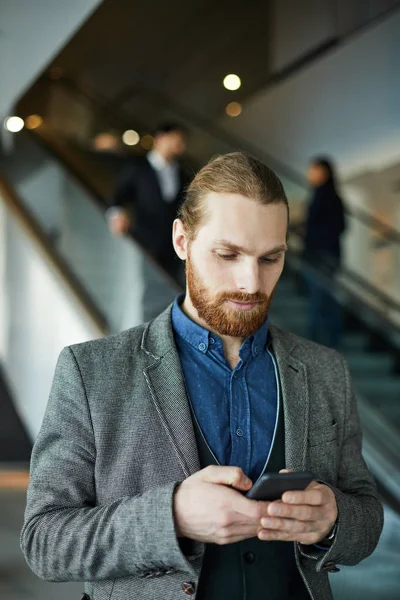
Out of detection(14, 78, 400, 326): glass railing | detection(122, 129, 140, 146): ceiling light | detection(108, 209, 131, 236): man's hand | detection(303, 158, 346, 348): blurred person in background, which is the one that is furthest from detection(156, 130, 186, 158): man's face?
detection(122, 129, 140, 146): ceiling light

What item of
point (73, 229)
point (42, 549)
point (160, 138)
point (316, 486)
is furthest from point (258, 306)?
point (73, 229)

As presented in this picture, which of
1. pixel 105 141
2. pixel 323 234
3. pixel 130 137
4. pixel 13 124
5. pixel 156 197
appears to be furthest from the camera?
pixel 130 137

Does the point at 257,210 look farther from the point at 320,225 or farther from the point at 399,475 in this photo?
the point at 320,225

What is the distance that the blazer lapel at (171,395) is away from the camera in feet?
6.30

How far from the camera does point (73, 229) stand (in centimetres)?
746

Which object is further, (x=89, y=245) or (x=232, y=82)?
(x=232, y=82)

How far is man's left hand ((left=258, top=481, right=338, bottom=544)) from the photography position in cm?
172

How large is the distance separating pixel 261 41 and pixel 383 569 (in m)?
11.6

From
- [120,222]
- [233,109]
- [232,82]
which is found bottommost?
[120,222]

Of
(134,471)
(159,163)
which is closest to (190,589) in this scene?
(134,471)

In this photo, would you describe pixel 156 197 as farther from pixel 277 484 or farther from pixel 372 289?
pixel 277 484

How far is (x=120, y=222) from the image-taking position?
6.32m

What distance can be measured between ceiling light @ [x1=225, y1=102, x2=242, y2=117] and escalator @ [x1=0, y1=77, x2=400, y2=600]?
100 inches

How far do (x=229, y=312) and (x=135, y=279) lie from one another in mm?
4027
